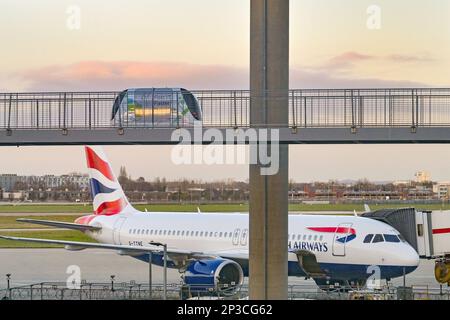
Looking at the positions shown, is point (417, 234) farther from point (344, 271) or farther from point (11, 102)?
point (11, 102)

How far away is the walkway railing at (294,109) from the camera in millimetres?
20969

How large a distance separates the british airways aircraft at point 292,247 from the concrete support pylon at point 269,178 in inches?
329

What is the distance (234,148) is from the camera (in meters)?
21.9

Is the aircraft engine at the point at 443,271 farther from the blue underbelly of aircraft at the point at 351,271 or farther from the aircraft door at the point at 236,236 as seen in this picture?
the aircraft door at the point at 236,236

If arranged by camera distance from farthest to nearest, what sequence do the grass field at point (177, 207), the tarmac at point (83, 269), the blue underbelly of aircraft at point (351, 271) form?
the grass field at point (177, 207) < the tarmac at point (83, 269) < the blue underbelly of aircraft at point (351, 271)

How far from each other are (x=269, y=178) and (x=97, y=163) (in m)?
32.7

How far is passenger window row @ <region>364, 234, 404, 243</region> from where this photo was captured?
3484cm

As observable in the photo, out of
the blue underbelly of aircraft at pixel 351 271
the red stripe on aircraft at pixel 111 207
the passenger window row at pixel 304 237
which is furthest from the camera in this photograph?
the red stripe on aircraft at pixel 111 207

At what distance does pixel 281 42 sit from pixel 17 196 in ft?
234

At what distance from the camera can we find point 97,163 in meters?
53.0

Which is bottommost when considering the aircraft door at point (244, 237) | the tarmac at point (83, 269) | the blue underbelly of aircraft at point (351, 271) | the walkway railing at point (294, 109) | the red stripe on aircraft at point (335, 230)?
the tarmac at point (83, 269)

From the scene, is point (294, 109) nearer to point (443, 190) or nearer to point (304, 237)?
point (304, 237)

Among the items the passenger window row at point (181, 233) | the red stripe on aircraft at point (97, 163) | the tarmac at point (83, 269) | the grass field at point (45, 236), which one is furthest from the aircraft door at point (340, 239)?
the grass field at point (45, 236)

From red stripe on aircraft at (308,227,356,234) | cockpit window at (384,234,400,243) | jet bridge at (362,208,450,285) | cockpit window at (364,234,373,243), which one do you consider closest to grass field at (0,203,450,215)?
red stripe on aircraft at (308,227,356,234)
